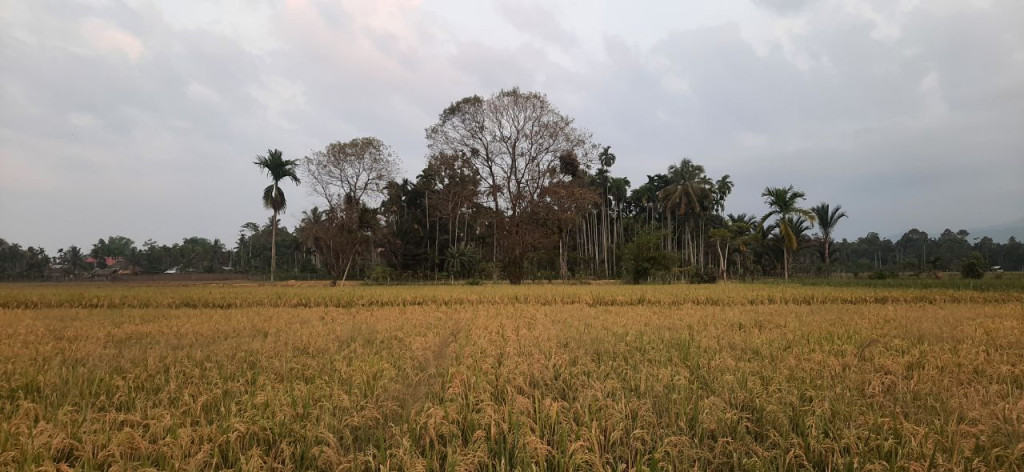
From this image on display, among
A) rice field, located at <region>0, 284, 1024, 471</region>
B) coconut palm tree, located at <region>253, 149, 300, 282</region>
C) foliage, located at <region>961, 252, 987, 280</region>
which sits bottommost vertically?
rice field, located at <region>0, 284, 1024, 471</region>

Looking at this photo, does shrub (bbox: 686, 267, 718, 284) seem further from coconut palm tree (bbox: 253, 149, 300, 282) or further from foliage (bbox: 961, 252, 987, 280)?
coconut palm tree (bbox: 253, 149, 300, 282)

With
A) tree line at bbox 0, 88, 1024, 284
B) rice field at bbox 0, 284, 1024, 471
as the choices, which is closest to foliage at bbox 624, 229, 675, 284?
tree line at bbox 0, 88, 1024, 284

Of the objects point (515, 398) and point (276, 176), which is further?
point (276, 176)

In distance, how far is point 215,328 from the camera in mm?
8047

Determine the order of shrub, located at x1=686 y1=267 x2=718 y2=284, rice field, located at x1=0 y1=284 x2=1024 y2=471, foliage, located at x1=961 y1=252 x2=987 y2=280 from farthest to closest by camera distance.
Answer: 1. shrub, located at x1=686 y1=267 x2=718 y2=284
2. foliage, located at x1=961 y1=252 x2=987 y2=280
3. rice field, located at x1=0 y1=284 x2=1024 y2=471

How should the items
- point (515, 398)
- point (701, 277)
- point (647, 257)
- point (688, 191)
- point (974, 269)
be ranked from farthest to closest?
point (688, 191)
point (701, 277)
point (647, 257)
point (974, 269)
point (515, 398)

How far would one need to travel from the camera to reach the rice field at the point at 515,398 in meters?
2.69

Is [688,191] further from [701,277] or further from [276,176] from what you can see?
[276,176]

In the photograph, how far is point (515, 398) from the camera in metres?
3.62

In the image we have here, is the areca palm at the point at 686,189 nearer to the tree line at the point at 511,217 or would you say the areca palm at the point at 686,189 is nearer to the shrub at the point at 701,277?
the tree line at the point at 511,217

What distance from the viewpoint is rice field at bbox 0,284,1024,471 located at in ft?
8.82

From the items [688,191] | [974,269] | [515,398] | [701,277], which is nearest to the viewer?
[515,398]

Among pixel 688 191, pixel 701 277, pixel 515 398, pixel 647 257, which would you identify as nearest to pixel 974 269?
pixel 701 277

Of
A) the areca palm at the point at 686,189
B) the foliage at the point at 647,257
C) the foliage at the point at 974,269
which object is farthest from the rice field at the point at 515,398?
the areca palm at the point at 686,189
